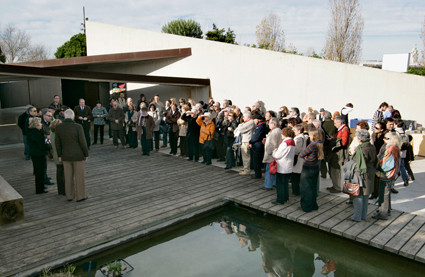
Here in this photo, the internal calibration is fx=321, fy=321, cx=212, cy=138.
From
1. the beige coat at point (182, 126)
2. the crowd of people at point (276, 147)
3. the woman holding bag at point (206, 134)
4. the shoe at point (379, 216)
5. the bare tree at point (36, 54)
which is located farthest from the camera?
the bare tree at point (36, 54)

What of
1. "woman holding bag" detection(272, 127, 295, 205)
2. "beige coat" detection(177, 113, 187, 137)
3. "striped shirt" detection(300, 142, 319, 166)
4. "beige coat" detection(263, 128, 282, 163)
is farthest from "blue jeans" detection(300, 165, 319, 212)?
"beige coat" detection(177, 113, 187, 137)

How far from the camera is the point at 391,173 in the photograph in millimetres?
5469

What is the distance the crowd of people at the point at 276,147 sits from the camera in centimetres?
561

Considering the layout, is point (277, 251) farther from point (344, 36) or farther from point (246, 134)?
point (344, 36)

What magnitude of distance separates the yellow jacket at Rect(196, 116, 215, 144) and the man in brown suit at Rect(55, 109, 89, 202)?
3607 mm

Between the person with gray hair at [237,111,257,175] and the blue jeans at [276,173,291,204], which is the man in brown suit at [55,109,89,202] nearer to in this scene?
the person with gray hair at [237,111,257,175]

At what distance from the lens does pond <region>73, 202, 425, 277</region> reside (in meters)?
4.66

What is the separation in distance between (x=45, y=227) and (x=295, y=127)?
16.5 feet

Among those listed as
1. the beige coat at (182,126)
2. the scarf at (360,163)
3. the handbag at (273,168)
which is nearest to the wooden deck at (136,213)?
the handbag at (273,168)

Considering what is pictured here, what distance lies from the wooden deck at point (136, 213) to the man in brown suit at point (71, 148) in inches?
21.8

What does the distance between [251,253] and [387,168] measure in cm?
274

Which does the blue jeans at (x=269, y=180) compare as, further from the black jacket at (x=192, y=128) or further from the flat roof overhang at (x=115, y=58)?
the flat roof overhang at (x=115, y=58)

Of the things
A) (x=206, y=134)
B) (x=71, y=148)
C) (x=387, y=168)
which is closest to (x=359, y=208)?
(x=387, y=168)

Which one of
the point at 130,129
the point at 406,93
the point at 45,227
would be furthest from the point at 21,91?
the point at 406,93
